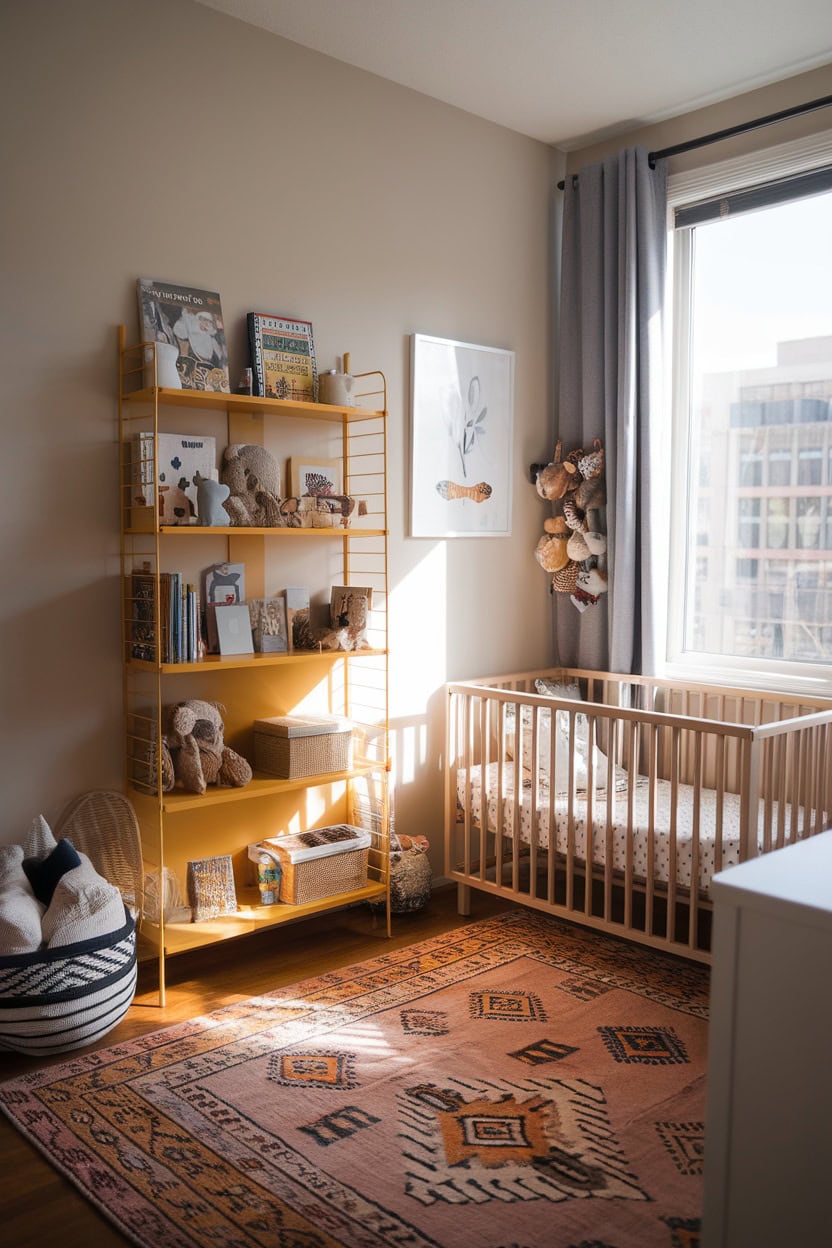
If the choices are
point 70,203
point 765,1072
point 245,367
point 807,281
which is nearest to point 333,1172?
point 765,1072

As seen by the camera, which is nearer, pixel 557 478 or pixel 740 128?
pixel 740 128

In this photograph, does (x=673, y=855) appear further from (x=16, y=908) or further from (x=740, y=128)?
(x=740, y=128)

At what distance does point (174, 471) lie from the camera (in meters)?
2.80

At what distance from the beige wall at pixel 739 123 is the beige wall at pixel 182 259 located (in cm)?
49

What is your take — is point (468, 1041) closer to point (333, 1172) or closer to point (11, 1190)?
point (333, 1172)

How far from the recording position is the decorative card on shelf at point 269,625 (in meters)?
3.00

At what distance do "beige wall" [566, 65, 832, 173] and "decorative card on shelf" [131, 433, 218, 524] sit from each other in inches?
77.4

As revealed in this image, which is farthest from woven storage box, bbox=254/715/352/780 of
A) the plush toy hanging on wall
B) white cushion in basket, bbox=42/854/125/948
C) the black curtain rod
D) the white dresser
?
the black curtain rod

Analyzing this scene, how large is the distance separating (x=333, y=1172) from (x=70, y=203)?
7.61 feet

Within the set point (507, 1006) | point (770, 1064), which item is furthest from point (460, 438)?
point (770, 1064)

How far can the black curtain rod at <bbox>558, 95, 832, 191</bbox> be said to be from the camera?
3.13 metres

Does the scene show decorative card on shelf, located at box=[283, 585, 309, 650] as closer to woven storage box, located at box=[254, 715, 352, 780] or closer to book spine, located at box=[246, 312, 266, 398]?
woven storage box, located at box=[254, 715, 352, 780]

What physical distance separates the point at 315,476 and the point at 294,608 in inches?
16.2

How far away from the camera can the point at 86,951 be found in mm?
2303
